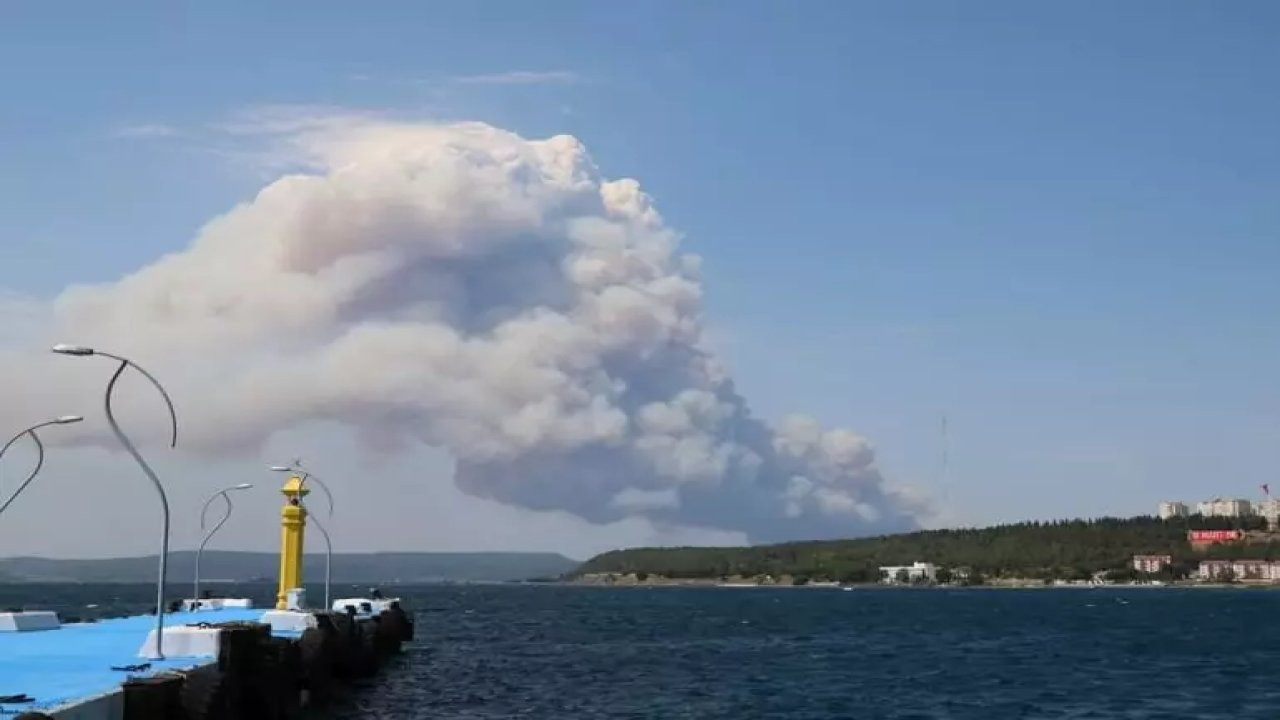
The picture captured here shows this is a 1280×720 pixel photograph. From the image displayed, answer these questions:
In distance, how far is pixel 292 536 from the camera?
6850cm

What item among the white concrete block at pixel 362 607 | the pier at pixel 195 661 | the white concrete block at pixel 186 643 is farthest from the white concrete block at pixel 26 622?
the white concrete block at pixel 362 607

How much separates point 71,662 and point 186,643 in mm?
3041

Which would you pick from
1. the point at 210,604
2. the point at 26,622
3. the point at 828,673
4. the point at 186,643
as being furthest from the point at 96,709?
the point at 828,673

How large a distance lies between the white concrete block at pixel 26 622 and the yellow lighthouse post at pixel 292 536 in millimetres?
12838

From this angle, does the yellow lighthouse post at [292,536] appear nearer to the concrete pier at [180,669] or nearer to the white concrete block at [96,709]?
the concrete pier at [180,669]

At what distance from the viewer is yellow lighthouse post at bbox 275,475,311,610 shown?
223 feet

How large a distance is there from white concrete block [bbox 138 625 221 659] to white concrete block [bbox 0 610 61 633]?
16576 mm

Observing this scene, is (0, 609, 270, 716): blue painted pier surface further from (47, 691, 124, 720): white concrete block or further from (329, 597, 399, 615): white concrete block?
(329, 597, 399, 615): white concrete block

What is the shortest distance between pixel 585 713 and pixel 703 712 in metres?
4.49

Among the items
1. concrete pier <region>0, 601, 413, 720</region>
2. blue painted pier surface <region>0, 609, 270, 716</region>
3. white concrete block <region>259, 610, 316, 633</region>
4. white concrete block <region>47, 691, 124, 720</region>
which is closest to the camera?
white concrete block <region>47, 691, 124, 720</region>

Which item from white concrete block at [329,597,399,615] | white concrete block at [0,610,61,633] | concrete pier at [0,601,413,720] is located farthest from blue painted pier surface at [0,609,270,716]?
white concrete block at [329,597,399,615]

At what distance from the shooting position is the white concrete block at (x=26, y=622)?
5231 centimetres

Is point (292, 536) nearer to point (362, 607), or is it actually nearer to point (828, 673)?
point (362, 607)

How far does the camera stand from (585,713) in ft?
→ 169
